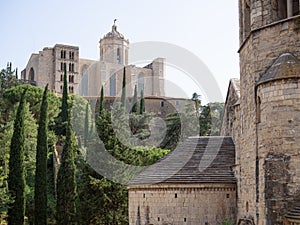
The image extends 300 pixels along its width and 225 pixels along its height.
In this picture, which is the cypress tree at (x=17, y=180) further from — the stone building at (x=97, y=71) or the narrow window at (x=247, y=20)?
the stone building at (x=97, y=71)

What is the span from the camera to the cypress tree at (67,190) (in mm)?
29047

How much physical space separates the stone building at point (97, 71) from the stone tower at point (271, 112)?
252ft

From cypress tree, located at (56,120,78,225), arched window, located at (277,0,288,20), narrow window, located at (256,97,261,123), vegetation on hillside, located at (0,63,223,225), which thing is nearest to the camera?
narrow window, located at (256,97,261,123)

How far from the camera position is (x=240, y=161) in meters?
17.7

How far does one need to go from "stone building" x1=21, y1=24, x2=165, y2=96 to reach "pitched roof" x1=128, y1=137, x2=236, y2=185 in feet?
237

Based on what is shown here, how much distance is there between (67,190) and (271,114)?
17.9 m

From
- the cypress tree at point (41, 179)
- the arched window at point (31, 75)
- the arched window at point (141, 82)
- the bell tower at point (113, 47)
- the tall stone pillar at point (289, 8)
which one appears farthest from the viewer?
the bell tower at point (113, 47)

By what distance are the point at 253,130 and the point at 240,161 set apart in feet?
8.13

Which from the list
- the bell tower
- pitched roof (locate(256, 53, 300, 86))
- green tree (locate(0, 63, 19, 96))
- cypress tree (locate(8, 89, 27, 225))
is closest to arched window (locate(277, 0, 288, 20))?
pitched roof (locate(256, 53, 300, 86))

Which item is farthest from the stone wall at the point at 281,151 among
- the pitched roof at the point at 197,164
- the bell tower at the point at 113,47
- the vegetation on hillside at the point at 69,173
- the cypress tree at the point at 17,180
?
the bell tower at the point at 113,47

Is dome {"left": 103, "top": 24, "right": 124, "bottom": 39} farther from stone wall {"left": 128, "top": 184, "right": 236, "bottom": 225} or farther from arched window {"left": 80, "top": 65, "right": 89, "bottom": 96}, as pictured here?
stone wall {"left": 128, "top": 184, "right": 236, "bottom": 225}

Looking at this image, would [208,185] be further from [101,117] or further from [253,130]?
[101,117]

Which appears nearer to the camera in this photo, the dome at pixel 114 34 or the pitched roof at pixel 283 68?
the pitched roof at pixel 283 68

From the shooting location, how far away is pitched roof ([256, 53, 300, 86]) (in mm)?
14050
